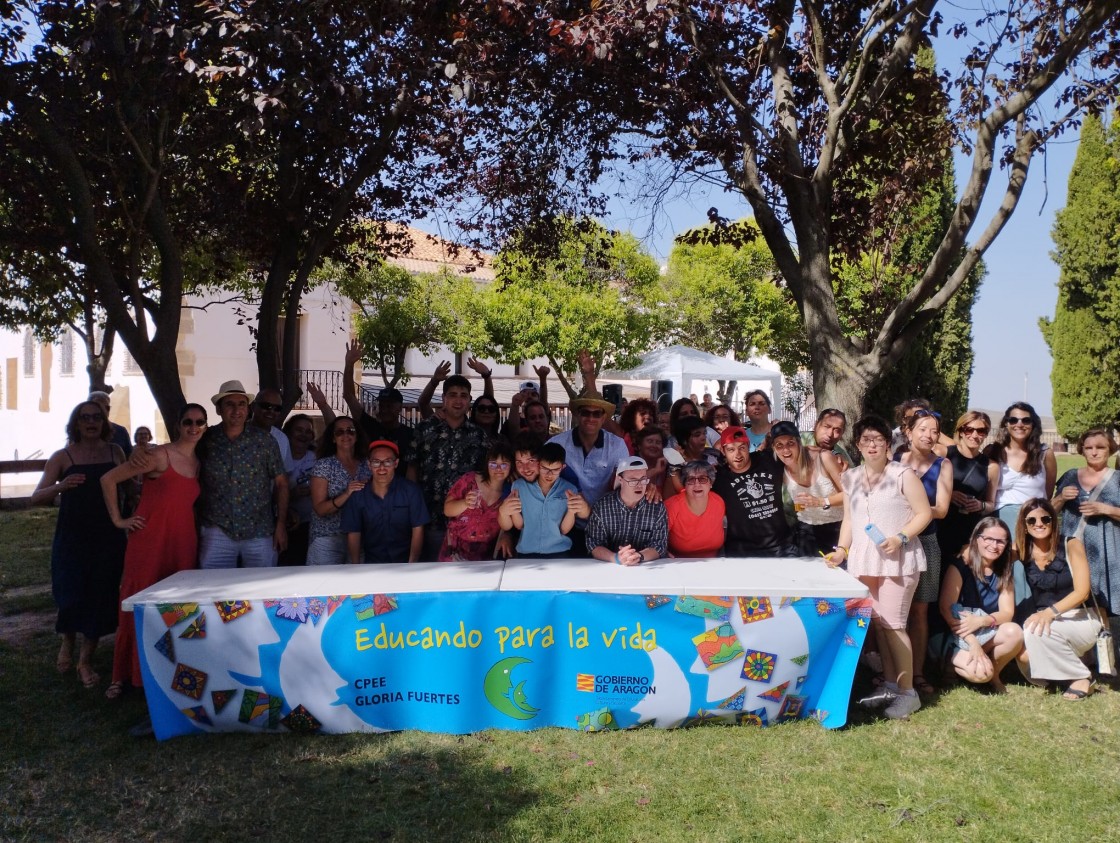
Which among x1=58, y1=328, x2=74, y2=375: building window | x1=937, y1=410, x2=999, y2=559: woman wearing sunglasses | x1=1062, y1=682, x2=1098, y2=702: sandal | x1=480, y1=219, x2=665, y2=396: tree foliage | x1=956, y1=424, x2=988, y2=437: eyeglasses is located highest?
x1=480, y1=219, x2=665, y2=396: tree foliage

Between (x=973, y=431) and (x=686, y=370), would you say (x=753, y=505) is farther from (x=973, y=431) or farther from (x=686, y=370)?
(x=686, y=370)

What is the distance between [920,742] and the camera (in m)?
4.71

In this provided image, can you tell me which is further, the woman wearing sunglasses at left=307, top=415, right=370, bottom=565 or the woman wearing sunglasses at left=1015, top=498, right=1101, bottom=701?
the woman wearing sunglasses at left=307, top=415, right=370, bottom=565

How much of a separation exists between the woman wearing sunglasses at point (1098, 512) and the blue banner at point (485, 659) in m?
1.90

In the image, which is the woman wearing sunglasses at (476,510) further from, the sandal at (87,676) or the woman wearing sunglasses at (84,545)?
the sandal at (87,676)

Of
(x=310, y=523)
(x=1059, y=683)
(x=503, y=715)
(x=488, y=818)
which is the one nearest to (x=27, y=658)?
(x=310, y=523)

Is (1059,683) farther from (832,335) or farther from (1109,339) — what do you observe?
(1109,339)

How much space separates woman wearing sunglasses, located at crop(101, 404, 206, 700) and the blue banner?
727 mm

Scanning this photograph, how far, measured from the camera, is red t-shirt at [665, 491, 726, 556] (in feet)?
18.0

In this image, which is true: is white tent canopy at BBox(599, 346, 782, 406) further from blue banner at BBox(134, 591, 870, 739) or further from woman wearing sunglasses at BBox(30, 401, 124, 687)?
blue banner at BBox(134, 591, 870, 739)

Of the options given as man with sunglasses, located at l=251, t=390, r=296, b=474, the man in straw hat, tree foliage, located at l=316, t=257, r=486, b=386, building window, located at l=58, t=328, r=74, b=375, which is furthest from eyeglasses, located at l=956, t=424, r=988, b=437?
building window, located at l=58, t=328, r=74, b=375

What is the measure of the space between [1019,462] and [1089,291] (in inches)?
773

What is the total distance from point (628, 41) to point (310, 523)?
374cm

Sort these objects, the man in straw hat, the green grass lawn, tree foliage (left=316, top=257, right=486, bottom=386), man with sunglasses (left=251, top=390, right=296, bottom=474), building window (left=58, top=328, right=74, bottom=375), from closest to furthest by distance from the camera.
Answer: the green grass lawn, the man in straw hat, man with sunglasses (left=251, top=390, right=296, bottom=474), building window (left=58, top=328, right=74, bottom=375), tree foliage (left=316, top=257, right=486, bottom=386)
